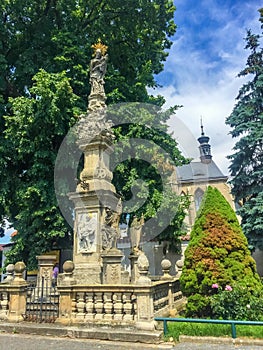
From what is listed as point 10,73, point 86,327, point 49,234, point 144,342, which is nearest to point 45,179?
point 49,234

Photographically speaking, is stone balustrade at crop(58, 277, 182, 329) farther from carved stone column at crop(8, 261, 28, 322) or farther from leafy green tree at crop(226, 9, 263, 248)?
leafy green tree at crop(226, 9, 263, 248)

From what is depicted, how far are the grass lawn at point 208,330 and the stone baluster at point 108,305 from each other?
135cm

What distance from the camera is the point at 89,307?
24.9 ft

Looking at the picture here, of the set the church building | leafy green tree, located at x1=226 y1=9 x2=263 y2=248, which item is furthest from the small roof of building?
leafy green tree, located at x1=226 y1=9 x2=263 y2=248

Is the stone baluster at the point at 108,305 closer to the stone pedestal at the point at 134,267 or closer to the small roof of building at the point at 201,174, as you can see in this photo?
the stone pedestal at the point at 134,267

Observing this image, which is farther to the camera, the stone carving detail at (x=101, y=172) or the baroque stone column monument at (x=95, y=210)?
the stone carving detail at (x=101, y=172)

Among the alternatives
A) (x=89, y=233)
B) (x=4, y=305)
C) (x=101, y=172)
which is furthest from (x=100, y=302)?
(x=101, y=172)

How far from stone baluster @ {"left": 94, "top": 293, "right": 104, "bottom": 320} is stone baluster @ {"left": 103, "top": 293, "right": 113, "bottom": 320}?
3.4 inches

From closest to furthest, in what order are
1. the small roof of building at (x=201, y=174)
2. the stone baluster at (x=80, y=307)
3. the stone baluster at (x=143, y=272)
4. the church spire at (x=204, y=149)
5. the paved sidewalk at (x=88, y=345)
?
the paved sidewalk at (x=88, y=345)
the stone baluster at (x=143, y=272)
the stone baluster at (x=80, y=307)
the small roof of building at (x=201, y=174)
the church spire at (x=204, y=149)

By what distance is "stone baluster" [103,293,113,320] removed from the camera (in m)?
7.34

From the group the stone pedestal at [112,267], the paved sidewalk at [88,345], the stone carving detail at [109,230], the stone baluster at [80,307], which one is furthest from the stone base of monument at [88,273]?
the paved sidewalk at [88,345]

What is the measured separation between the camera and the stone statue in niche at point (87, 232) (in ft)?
34.2

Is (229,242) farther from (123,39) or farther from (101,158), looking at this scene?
(123,39)

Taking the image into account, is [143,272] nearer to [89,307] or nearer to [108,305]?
[108,305]
